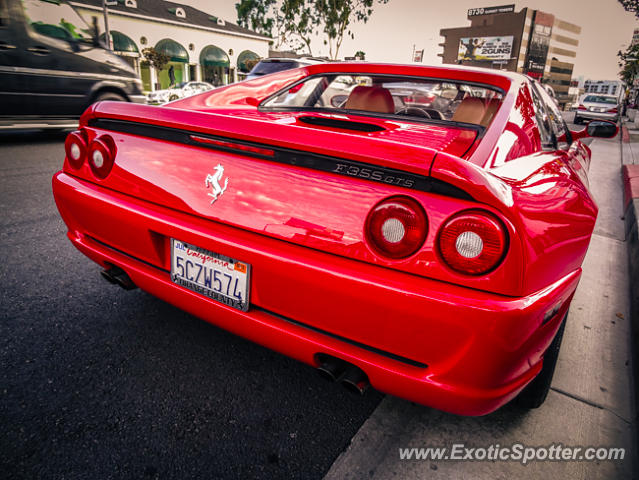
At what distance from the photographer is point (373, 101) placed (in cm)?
239

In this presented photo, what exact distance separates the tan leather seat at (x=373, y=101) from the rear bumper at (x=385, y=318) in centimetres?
132

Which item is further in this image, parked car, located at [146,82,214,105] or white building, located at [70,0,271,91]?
white building, located at [70,0,271,91]

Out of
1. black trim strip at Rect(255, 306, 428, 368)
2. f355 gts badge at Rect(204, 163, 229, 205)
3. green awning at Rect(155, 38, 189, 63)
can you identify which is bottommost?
black trim strip at Rect(255, 306, 428, 368)

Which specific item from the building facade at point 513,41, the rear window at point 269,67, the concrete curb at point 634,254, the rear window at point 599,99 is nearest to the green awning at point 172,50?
the rear window at point 269,67

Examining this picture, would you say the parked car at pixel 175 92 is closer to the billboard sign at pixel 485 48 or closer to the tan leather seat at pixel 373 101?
Answer: the tan leather seat at pixel 373 101

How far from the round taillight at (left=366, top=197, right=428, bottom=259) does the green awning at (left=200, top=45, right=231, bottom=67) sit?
127 ft

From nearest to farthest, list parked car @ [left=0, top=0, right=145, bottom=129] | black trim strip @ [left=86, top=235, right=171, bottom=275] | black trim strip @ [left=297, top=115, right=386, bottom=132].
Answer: black trim strip @ [left=86, top=235, right=171, bottom=275], black trim strip @ [left=297, top=115, right=386, bottom=132], parked car @ [left=0, top=0, right=145, bottom=129]

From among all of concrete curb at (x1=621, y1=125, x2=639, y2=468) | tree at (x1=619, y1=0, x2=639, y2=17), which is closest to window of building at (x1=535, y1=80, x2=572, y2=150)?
concrete curb at (x1=621, y1=125, x2=639, y2=468)

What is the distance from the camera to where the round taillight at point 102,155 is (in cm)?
174

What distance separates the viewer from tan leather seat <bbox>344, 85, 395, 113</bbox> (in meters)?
2.38

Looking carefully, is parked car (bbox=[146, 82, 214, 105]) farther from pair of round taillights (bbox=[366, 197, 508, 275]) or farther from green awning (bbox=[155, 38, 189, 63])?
pair of round taillights (bbox=[366, 197, 508, 275])

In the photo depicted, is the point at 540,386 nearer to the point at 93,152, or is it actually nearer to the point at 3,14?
the point at 93,152

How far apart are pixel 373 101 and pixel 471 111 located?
1.95 ft

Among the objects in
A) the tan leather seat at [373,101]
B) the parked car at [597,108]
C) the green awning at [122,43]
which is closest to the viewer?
the tan leather seat at [373,101]
